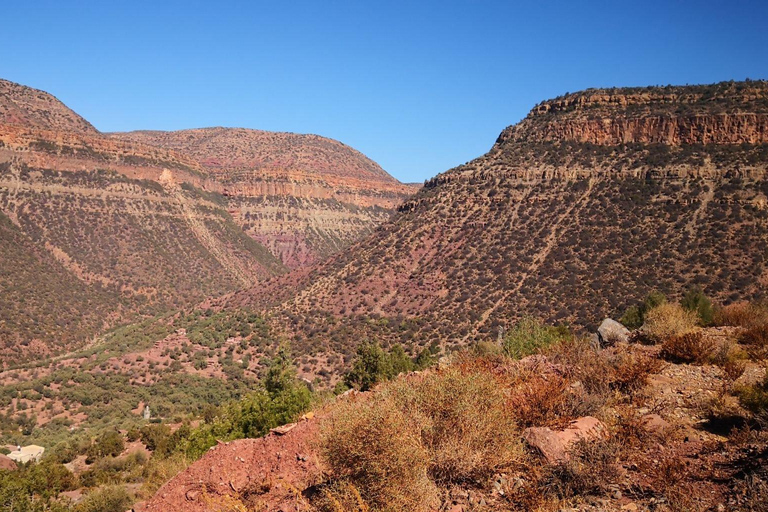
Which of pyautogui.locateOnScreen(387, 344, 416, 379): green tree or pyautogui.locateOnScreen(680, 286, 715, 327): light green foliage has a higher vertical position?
pyautogui.locateOnScreen(680, 286, 715, 327): light green foliage

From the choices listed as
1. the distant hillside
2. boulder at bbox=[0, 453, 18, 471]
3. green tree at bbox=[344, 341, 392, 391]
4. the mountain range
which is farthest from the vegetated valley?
boulder at bbox=[0, 453, 18, 471]

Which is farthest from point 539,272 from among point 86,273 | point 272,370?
point 86,273

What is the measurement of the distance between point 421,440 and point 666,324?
10.8 m

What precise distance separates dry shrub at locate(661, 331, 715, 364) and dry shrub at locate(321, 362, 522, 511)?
6.34 m

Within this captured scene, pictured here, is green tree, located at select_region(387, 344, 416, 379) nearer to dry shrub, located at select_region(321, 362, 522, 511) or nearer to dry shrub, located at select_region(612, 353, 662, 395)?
dry shrub, located at select_region(612, 353, 662, 395)

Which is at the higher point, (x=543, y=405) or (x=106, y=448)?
(x=543, y=405)

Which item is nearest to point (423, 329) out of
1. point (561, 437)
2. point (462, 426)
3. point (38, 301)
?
point (561, 437)

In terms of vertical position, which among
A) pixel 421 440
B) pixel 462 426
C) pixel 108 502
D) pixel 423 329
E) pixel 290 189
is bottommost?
pixel 108 502

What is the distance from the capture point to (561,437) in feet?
23.2

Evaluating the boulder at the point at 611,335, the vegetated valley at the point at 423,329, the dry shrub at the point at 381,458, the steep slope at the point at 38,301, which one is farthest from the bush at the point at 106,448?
the steep slope at the point at 38,301

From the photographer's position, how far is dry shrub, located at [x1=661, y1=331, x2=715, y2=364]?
35.8 ft

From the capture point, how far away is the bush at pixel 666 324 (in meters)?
13.7

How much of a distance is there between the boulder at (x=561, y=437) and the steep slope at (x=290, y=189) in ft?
315

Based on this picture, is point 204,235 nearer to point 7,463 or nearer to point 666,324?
point 7,463
